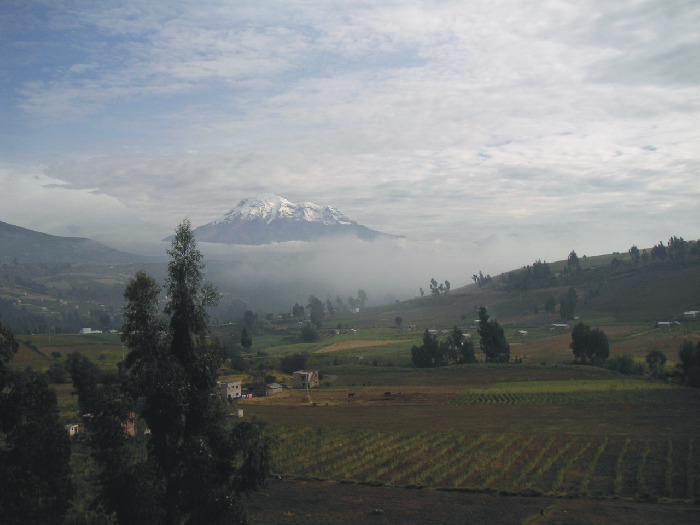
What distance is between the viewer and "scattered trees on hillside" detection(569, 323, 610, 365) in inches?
3541

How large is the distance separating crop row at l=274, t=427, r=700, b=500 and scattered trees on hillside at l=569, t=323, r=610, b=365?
2102 inches

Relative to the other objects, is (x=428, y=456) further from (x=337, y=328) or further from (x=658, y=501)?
(x=337, y=328)

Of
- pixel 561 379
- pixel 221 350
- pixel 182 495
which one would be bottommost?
pixel 561 379

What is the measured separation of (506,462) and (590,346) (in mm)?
62133

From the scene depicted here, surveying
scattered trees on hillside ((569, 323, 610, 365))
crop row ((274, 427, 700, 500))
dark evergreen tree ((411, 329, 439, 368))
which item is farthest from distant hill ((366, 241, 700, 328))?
crop row ((274, 427, 700, 500))

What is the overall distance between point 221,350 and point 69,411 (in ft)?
162

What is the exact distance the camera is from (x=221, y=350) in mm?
15789

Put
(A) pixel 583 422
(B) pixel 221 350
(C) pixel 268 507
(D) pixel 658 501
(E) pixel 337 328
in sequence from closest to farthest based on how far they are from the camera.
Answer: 1. (B) pixel 221 350
2. (D) pixel 658 501
3. (C) pixel 268 507
4. (A) pixel 583 422
5. (E) pixel 337 328

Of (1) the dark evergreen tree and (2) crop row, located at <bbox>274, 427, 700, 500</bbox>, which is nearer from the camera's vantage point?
(2) crop row, located at <bbox>274, 427, 700, 500</bbox>

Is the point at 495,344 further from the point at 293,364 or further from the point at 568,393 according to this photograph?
the point at 568,393

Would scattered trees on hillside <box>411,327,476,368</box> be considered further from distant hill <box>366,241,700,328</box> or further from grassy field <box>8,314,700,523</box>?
distant hill <box>366,241,700,328</box>

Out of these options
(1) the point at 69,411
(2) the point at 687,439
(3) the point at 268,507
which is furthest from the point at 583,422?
(1) the point at 69,411

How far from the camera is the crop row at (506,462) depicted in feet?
96.8

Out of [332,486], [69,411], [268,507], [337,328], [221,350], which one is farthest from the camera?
[337,328]
